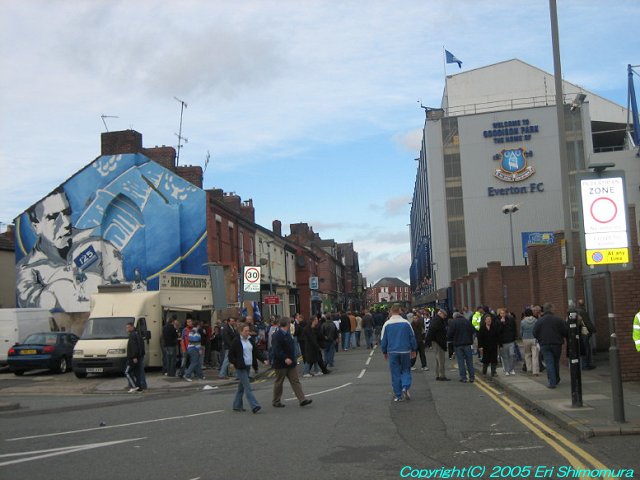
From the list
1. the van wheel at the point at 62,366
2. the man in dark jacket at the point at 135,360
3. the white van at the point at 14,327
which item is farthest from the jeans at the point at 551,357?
the white van at the point at 14,327

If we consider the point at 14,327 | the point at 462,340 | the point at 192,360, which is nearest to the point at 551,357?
the point at 462,340

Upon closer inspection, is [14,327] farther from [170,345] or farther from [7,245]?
[7,245]

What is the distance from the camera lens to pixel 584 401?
39.6 ft

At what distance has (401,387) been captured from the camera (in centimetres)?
1360

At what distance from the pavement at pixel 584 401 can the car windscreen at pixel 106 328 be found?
37.7 ft

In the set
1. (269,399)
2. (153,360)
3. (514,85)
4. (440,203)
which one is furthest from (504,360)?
(514,85)

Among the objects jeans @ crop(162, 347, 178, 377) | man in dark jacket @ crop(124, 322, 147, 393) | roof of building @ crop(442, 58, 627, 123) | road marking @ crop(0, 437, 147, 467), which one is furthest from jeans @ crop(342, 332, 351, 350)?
roof of building @ crop(442, 58, 627, 123)

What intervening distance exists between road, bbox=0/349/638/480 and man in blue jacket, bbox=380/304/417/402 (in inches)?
13.5

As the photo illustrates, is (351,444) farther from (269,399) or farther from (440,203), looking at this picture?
(440,203)

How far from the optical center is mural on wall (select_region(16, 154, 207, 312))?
34750mm

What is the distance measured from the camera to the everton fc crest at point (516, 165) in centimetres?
6194

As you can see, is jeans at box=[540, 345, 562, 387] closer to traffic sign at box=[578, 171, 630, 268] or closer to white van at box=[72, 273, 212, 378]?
traffic sign at box=[578, 171, 630, 268]

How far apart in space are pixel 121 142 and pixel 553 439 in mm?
30382

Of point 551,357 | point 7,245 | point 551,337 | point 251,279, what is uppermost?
point 7,245
